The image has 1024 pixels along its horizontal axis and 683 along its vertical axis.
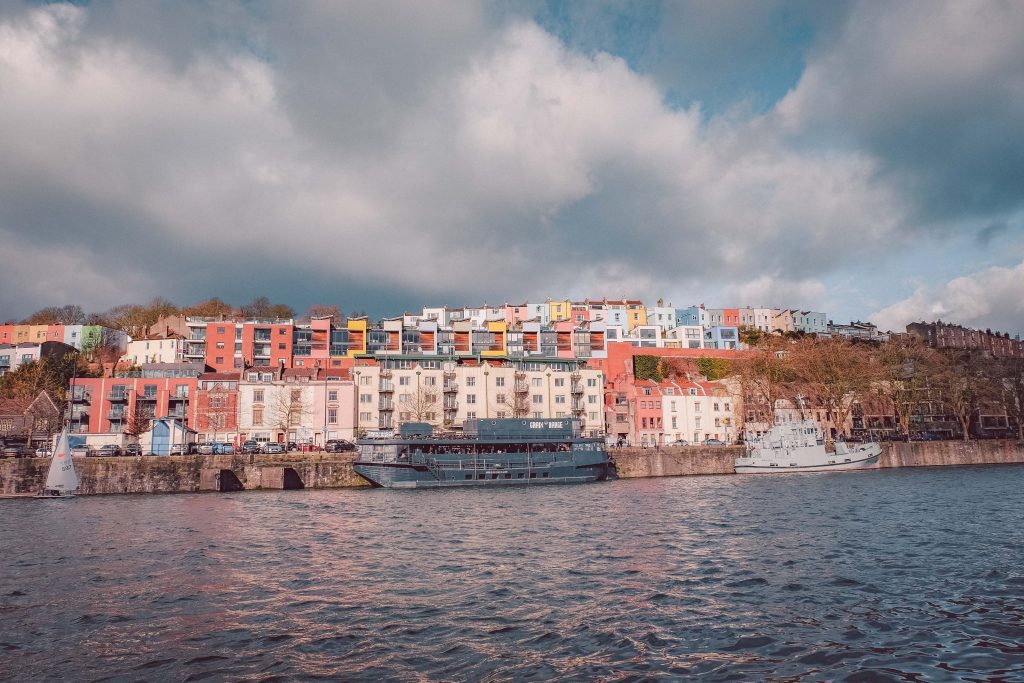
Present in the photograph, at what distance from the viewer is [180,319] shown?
123 meters

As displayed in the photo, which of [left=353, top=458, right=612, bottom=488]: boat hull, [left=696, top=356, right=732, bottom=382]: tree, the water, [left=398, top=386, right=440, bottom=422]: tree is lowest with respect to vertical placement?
the water

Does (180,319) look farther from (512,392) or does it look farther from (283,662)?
(283,662)

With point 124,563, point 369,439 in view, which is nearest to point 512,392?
point 369,439

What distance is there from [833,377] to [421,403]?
58541 millimetres

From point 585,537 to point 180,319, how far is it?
11377 centimetres

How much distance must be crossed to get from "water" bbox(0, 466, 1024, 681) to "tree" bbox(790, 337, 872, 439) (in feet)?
192

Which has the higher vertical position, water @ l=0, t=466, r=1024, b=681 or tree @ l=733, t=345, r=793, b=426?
tree @ l=733, t=345, r=793, b=426

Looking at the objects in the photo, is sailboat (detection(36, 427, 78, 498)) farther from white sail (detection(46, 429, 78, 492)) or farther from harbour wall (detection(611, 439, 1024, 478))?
harbour wall (detection(611, 439, 1024, 478))

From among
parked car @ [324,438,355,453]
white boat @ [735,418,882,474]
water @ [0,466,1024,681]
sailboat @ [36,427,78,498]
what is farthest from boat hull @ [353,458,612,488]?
water @ [0,466,1024,681]

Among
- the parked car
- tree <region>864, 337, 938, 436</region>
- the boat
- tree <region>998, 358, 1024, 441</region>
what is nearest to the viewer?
the boat

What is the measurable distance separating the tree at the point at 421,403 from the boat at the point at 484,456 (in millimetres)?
17772

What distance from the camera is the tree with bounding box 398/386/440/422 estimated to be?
90000mm

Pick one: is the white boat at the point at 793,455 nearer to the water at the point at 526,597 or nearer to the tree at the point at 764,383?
the tree at the point at 764,383

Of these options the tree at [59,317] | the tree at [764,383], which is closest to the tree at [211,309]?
the tree at [59,317]
